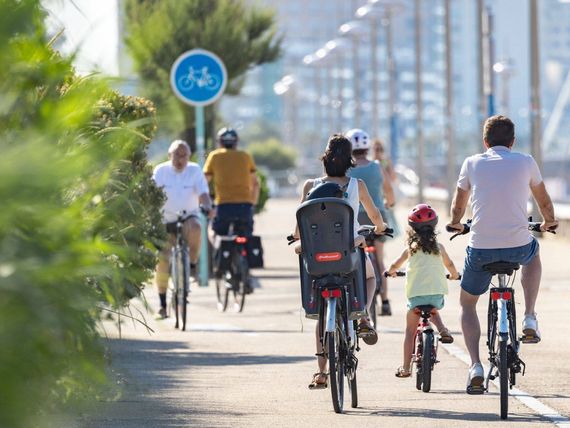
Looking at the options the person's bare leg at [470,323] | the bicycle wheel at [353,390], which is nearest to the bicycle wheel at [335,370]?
the bicycle wheel at [353,390]

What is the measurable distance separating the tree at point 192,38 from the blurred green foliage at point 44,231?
22600 mm

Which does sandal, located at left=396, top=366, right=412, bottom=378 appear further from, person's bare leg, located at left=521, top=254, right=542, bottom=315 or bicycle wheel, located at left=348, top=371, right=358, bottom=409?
bicycle wheel, located at left=348, top=371, right=358, bottom=409

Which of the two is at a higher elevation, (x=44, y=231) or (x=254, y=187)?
(x=44, y=231)

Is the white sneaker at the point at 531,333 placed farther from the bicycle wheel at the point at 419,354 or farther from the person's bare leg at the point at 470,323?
the bicycle wheel at the point at 419,354

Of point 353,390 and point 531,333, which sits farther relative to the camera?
point 531,333

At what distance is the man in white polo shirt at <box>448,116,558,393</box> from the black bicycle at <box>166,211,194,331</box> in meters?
6.45

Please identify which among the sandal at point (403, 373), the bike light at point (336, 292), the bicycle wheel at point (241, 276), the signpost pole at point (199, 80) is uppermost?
the signpost pole at point (199, 80)

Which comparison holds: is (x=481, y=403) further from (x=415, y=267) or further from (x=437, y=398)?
(x=415, y=267)

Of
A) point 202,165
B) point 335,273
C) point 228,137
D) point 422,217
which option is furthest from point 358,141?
Answer: point 202,165

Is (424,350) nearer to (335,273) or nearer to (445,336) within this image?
(445,336)

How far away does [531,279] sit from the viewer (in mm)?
10719

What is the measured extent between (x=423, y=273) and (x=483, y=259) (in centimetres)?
116

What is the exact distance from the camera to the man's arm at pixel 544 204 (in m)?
10.4

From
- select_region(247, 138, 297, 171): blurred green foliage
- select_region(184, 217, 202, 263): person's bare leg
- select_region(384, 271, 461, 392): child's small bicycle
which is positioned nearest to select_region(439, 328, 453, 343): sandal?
select_region(384, 271, 461, 392): child's small bicycle
